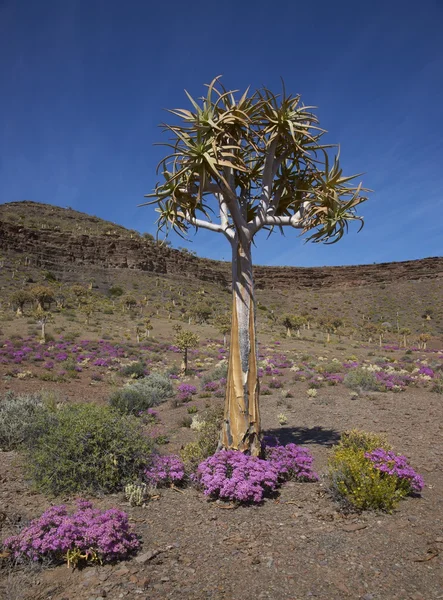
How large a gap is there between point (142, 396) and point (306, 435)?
6.85 metres

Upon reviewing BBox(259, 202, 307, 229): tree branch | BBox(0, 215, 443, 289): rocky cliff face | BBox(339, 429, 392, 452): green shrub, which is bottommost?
BBox(339, 429, 392, 452): green shrub

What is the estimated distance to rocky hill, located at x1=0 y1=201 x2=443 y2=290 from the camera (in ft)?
230

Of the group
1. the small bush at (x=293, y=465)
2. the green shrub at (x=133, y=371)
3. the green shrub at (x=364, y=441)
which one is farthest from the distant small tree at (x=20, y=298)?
the green shrub at (x=364, y=441)

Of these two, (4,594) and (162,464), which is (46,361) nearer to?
(162,464)

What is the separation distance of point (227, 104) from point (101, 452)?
6788mm

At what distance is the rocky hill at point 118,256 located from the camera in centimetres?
7025

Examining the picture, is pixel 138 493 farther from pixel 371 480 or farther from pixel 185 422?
pixel 185 422

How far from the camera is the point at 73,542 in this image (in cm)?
423

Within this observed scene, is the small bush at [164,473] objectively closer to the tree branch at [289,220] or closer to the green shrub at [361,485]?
the green shrub at [361,485]

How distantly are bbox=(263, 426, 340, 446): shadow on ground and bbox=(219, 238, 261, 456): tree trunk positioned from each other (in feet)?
8.14

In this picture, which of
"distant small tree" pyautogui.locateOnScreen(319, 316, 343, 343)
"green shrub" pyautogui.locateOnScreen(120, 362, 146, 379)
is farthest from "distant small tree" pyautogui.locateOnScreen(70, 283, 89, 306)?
"green shrub" pyautogui.locateOnScreen(120, 362, 146, 379)

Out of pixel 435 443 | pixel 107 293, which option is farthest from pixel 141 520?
pixel 107 293

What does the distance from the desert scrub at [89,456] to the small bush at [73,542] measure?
1.76 m

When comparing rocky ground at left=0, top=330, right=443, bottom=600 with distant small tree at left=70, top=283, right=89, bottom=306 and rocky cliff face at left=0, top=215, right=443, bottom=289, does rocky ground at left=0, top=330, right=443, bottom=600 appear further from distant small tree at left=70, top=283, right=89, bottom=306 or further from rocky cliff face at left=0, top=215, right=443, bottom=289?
rocky cliff face at left=0, top=215, right=443, bottom=289
